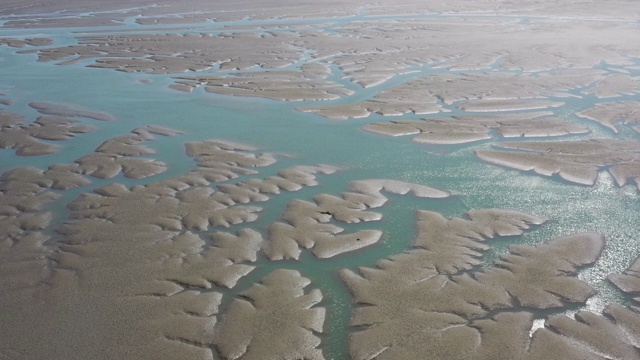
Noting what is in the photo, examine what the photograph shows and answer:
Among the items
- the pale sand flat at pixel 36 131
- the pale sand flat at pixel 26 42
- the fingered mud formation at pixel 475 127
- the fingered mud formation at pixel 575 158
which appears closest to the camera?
the fingered mud formation at pixel 575 158

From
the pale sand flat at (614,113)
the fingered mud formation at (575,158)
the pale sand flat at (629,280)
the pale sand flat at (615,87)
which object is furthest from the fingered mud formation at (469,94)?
the pale sand flat at (629,280)

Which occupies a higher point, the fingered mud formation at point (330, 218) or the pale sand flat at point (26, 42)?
the fingered mud formation at point (330, 218)

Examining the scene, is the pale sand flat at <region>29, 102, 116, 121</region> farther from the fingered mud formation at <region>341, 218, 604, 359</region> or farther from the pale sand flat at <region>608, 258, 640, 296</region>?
the pale sand flat at <region>608, 258, 640, 296</region>

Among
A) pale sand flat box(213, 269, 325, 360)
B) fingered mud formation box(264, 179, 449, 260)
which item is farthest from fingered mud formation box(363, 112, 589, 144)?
pale sand flat box(213, 269, 325, 360)

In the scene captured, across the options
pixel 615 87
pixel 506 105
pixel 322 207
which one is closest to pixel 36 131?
pixel 322 207

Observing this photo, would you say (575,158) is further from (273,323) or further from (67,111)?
(67,111)

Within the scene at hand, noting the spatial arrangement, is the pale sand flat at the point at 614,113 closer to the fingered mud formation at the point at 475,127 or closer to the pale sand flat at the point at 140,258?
the fingered mud formation at the point at 475,127

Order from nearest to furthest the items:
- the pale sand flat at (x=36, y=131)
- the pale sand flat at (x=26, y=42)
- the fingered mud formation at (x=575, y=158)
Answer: the fingered mud formation at (x=575, y=158) → the pale sand flat at (x=36, y=131) → the pale sand flat at (x=26, y=42)
